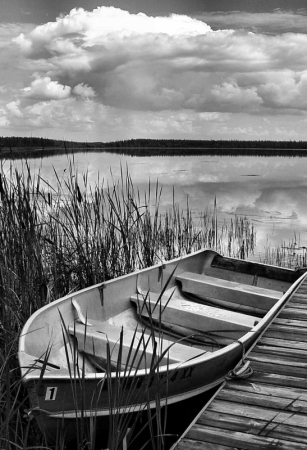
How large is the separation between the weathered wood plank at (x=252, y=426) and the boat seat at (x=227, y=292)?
2056mm

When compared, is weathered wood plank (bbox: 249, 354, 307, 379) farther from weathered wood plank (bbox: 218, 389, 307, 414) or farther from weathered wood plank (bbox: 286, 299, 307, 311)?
weathered wood plank (bbox: 286, 299, 307, 311)

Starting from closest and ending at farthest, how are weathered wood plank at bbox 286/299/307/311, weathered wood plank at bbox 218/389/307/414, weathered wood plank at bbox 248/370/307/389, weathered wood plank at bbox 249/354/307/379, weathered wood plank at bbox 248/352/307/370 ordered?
weathered wood plank at bbox 218/389/307/414
weathered wood plank at bbox 248/370/307/389
weathered wood plank at bbox 249/354/307/379
weathered wood plank at bbox 248/352/307/370
weathered wood plank at bbox 286/299/307/311

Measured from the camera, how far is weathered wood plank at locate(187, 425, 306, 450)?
205 centimetres

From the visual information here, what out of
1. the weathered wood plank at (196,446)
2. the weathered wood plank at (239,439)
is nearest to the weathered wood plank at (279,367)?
the weathered wood plank at (239,439)

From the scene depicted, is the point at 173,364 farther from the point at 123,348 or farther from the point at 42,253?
the point at 42,253

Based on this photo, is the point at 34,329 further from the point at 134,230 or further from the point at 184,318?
the point at 134,230

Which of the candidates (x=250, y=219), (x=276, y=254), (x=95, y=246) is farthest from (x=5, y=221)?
(x=250, y=219)

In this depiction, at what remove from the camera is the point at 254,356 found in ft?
9.69

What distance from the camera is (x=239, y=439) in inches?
82.4

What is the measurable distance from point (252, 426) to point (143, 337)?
0.81 m

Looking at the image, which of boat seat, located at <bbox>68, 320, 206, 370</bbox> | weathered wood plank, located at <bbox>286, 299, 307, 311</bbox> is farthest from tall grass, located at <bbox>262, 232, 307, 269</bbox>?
boat seat, located at <bbox>68, 320, 206, 370</bbox>

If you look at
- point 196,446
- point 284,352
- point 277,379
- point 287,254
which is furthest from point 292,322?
point 287,254

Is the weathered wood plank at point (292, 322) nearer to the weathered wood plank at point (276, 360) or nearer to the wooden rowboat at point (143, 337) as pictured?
the wooden rowboat at point (143, 337)

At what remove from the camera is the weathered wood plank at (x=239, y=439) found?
2.05 m
